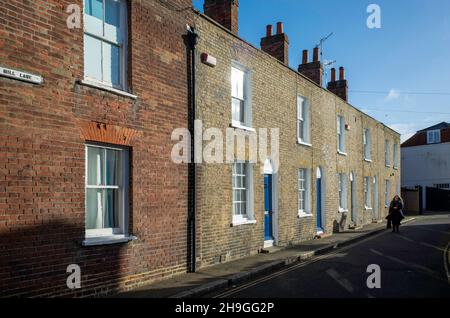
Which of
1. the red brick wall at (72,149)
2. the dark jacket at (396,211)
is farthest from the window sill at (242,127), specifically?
the dark jacket at (396,211)

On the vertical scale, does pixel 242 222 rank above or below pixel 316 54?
below

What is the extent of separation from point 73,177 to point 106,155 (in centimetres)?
104

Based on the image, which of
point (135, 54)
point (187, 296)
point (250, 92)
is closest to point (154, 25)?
point (135, 54)

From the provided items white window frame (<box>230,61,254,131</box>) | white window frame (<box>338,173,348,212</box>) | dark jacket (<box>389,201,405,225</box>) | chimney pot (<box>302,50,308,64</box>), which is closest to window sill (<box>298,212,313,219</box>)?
A: white window frame (<box>230,61,254,131</box>)

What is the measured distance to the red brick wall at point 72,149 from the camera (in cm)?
664

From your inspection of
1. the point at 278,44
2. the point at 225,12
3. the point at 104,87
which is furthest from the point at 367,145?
the point at 104,87

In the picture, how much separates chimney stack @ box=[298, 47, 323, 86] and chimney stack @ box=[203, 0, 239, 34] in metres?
7.87

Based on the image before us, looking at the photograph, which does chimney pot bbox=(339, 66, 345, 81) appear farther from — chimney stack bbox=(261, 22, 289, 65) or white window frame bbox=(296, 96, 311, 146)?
chimney stack bbox=(261, 22, 289, 65)

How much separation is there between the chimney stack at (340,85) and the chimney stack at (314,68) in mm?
4924

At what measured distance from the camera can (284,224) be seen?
600 inches

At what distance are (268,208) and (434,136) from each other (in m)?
39.4

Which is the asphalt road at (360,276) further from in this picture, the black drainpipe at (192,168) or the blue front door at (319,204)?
the blue front door at (319,204)

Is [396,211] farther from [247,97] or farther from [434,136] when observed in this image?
[434,136]

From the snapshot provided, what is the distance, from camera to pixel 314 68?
68.7 feet
